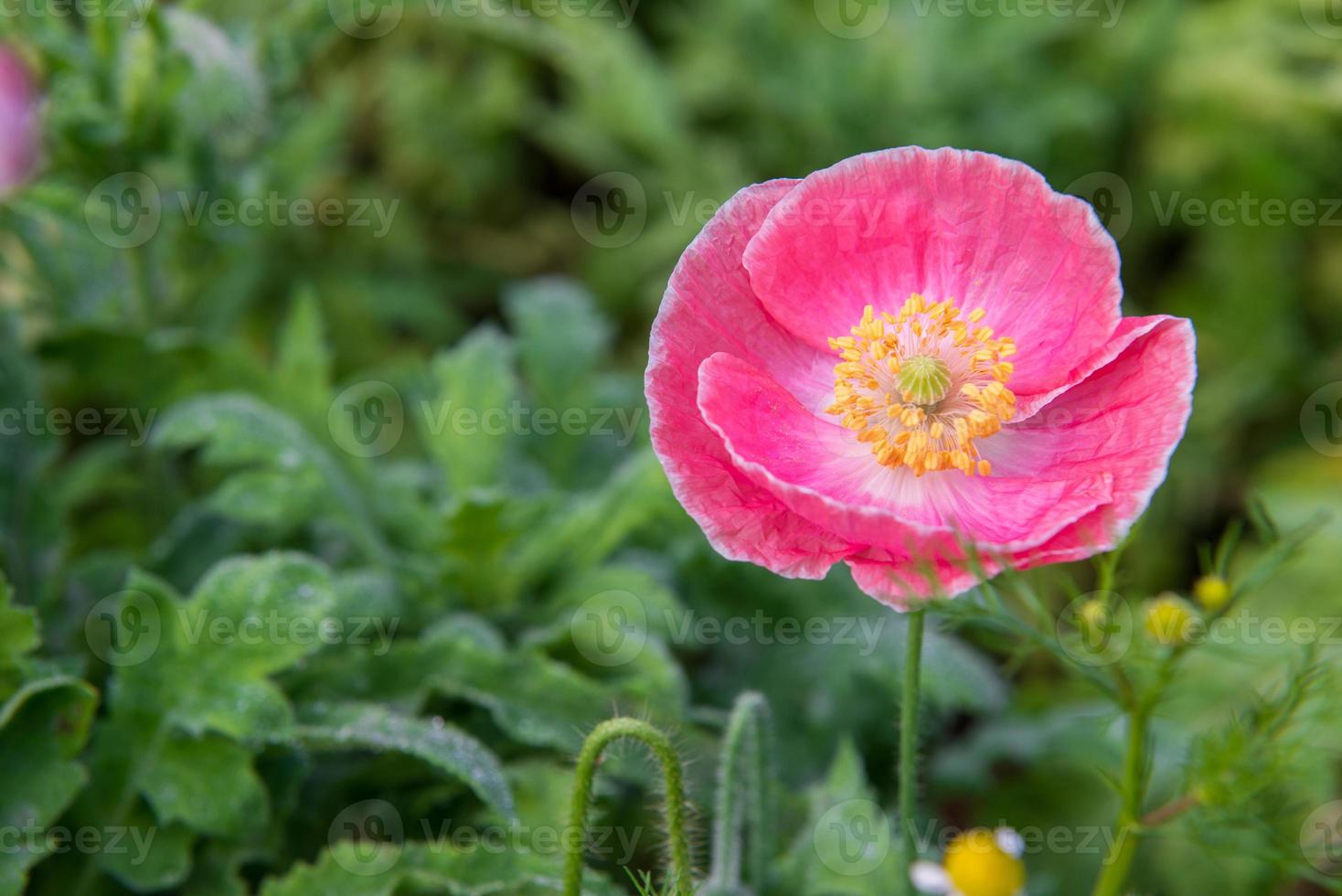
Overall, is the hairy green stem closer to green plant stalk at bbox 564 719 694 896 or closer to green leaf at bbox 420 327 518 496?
green plant stalk at bbox 564 719 694 896

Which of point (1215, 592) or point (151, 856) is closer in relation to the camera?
point (1215, 592)

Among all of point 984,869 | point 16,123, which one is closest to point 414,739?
point 984,869

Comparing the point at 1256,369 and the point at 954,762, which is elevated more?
the point at 1256,369

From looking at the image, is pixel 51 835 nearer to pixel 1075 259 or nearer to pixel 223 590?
pixel 223 590

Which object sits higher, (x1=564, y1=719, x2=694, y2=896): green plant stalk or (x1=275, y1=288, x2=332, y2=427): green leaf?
(x1=275, y1=288, x2=332, y2=427): green leaf

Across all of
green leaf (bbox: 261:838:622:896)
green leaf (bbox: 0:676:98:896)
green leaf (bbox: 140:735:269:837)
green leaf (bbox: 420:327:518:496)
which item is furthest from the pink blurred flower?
green leaf (bbox: 261:838:622:896)

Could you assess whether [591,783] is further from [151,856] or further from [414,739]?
[151,856]

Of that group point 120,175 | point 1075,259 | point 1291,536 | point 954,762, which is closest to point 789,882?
point 954,762
